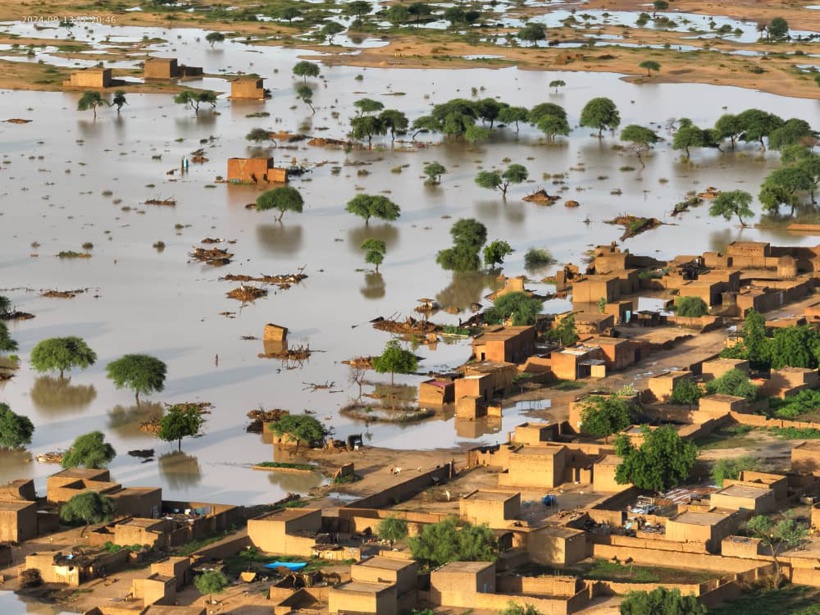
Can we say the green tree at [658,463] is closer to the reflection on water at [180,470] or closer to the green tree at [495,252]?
the reflection on water at [180,470]

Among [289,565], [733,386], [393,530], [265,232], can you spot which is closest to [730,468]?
[733,386]

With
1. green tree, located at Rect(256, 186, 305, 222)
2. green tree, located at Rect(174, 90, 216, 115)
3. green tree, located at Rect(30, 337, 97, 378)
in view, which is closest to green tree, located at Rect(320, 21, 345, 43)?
green tree, located at Rect(174, 90, 216, 115)

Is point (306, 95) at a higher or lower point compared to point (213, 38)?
lower

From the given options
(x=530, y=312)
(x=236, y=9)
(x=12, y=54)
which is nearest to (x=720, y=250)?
(x=530, y=312)

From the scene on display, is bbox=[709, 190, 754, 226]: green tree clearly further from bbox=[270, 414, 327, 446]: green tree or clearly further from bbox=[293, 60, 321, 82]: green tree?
bbox=[293, 60, 321, 82]: green tree

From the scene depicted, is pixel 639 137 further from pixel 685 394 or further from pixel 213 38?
pixel 213 38
